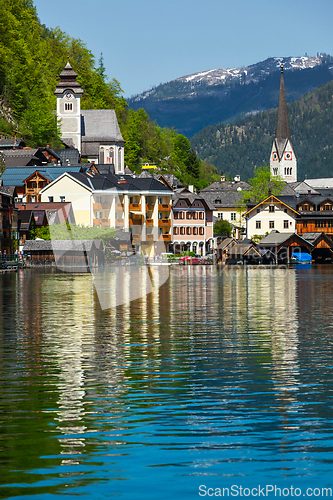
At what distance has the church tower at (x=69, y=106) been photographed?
550ft

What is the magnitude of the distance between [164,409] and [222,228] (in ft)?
495

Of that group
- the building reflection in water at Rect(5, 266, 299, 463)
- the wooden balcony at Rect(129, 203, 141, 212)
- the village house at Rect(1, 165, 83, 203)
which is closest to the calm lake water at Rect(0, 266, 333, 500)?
the building reflection in water at Rect(5, 266, 299, 463)

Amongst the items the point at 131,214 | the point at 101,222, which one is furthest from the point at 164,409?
the point at 131,214

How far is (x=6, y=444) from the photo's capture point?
10938 millimetres

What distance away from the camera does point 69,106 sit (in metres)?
170

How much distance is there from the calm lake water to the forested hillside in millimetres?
124695

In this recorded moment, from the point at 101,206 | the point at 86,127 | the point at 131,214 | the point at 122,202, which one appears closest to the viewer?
the point at 101,206

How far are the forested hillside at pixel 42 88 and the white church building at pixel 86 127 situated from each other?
4127mm

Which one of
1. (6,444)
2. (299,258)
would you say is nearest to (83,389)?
(6,444)

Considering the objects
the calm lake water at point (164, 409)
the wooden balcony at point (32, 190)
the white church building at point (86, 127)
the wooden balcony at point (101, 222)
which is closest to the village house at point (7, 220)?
the wooden balcony at point (32, 190)

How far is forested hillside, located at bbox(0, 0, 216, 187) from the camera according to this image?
14475 centimetres

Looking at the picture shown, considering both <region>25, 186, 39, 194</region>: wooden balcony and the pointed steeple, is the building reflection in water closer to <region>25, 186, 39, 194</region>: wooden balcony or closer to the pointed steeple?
<region>25, 186, 39, 194</region>: wooden balcony

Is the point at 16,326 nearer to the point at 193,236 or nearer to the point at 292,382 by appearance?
the point at 292,382

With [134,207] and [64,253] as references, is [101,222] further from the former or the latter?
[64,253]
